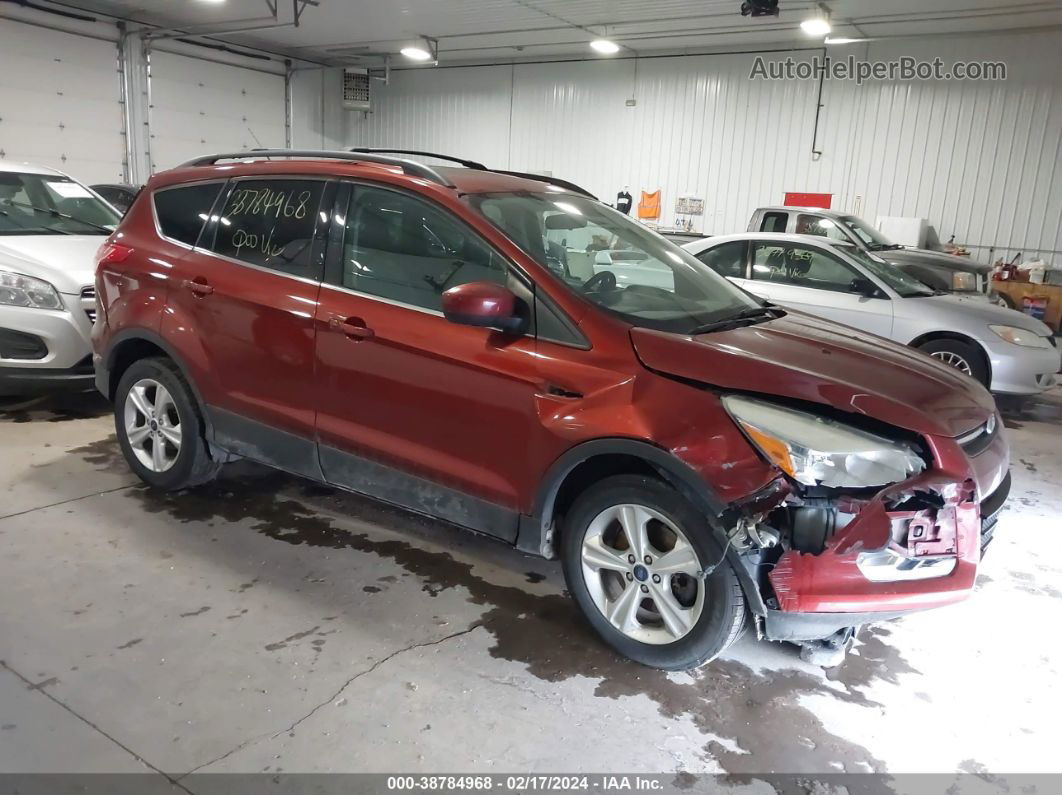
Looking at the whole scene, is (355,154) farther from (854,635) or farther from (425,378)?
(854,635)

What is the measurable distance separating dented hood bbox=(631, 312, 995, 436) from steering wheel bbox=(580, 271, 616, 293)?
310 mm

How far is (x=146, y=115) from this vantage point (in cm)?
1470

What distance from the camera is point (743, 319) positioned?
10.5ft

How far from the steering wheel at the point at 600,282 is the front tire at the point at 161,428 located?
6.91ft

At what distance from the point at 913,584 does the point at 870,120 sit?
1219 centimetres

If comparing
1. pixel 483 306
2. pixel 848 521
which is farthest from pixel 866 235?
pixel 483 306

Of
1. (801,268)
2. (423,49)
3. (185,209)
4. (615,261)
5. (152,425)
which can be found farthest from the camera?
(423,49)

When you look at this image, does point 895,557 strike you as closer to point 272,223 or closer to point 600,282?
point 600,282

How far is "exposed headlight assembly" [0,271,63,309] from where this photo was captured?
5.07 meters

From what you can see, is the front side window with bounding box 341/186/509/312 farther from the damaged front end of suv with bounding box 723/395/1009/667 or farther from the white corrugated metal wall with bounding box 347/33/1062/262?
the white corrugated metal wall with bounding box 347/33/1062/262

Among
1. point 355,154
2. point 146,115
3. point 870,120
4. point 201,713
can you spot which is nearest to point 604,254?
point 355,154

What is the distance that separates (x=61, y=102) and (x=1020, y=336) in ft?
47.9

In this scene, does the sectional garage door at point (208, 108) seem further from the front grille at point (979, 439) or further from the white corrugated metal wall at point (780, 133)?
the front grille at point (979, 439)

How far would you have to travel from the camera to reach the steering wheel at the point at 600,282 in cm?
293
